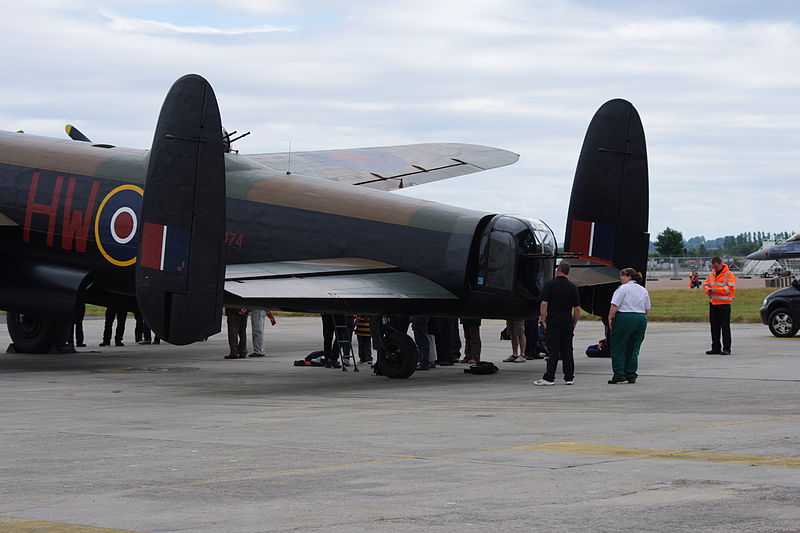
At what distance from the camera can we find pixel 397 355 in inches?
738

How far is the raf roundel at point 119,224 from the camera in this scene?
2089 cm

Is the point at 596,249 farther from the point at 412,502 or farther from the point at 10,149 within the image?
the point at 412,502

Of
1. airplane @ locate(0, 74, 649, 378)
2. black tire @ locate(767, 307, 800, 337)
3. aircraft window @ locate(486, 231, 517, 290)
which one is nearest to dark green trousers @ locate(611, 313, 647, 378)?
airplane @ locate(0, 74, 649, 378)

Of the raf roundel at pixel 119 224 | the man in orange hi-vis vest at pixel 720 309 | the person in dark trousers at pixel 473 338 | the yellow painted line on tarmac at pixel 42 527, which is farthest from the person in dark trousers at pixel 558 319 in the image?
the yellow painted line on tarmac at pixel 42 527

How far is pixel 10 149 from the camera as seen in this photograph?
72.9 feet

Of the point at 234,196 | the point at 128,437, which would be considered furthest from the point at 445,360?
the point at 128,437

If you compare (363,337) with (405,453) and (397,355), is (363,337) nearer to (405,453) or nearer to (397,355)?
(397,355)

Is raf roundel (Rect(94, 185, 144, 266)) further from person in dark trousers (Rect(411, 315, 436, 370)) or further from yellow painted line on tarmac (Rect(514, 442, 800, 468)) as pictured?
yellow painted line on tarmac (Rect(514, 442, 800, 468))

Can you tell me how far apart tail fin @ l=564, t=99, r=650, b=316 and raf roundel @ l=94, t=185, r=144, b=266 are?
8.27m

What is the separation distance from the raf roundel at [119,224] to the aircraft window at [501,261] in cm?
703

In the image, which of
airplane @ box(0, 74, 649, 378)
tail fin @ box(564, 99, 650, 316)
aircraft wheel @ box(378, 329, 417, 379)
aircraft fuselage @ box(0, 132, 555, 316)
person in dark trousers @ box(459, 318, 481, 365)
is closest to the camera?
airplane @ box(0, 74, 649, 378)

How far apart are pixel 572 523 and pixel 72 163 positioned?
1713 centimetres

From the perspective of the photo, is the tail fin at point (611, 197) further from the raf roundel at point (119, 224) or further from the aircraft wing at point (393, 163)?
the raf roundel at point (119, 224)

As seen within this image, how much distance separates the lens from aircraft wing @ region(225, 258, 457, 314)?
16375 millimetres
